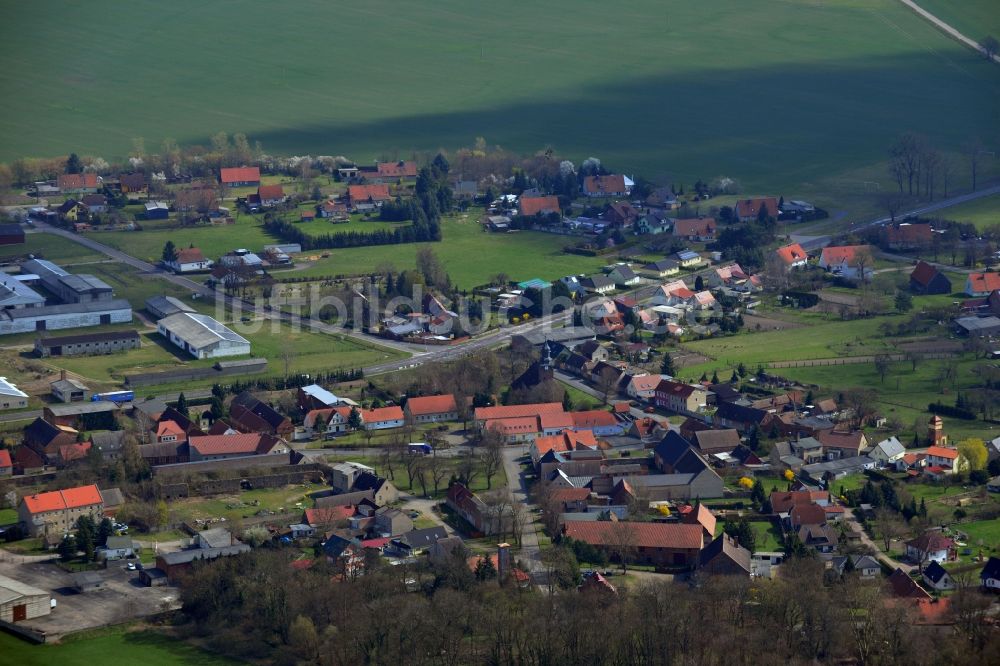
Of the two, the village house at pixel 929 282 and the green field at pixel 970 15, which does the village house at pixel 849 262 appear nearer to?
the village house at pixel 929 282

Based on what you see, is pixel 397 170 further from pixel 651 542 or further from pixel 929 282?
pixel 651 542

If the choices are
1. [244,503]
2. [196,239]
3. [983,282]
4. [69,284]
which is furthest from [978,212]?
[244,503]

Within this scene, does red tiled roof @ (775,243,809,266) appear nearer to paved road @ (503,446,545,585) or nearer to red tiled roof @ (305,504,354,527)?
paved road @ (503,446,545,585)

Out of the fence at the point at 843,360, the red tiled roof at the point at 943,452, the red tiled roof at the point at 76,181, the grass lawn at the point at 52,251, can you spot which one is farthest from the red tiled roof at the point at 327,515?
the red tiled roof at the point at 76,181

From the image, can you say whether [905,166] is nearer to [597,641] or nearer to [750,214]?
[750,214]

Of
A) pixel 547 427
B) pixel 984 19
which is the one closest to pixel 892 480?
pixel 547 427

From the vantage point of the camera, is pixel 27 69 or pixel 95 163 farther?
pixel 27 69
